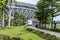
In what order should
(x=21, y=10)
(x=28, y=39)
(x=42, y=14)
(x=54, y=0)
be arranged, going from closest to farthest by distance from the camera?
(x=28, y=39) → (x=54, y=0) → (x=42, y=14) → (x=21, y=10)

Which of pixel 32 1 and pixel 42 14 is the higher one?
pixel 32 1

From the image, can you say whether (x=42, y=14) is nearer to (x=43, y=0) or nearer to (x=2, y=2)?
(x=43, y=0)

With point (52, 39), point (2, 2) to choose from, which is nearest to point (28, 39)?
point (52, 39)

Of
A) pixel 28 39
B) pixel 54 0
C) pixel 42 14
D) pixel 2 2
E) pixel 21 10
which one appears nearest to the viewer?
pixel 28 39

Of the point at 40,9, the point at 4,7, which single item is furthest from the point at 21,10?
the point at 40,9

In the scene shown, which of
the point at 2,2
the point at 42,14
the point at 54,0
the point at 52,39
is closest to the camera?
the point at 52,39

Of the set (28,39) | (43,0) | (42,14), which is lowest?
(28,39)

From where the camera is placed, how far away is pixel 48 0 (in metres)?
31.7

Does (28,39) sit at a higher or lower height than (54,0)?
lower

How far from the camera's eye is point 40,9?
35.3 m

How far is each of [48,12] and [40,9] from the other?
2992 millimetres

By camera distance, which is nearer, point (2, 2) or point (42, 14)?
point (42, 14)

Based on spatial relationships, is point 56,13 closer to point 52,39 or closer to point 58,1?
point 58,1

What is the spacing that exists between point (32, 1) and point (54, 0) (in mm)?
59238
